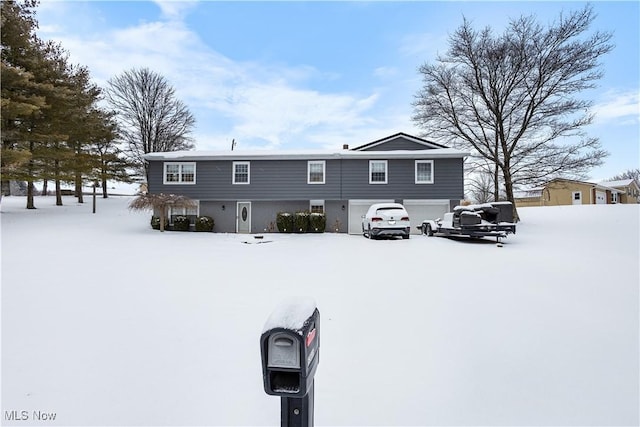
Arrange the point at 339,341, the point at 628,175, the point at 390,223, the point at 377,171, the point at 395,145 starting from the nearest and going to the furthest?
the point at 339,341 < the point at 390,223 < the point at 377,171 < the point at 395,145 < the point at 628,175

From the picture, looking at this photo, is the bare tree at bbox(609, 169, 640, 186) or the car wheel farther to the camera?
the bare tree at bbox(609, 169, 640, 186)

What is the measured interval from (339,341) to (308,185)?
1443 cm

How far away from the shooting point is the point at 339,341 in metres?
4.01

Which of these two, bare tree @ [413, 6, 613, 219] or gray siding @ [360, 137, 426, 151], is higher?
bare tree @ [413, 6, 613, 219]

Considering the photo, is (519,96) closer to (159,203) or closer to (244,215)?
(244,215)

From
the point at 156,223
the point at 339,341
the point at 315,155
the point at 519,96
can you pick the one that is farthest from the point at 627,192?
the point at 339,341

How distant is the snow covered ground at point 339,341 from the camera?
2.87 meters

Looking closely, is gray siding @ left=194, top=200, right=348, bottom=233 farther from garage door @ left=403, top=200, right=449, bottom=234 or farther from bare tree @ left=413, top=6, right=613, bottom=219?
bare tree @ left=413, top=6, right=613, bottom=219

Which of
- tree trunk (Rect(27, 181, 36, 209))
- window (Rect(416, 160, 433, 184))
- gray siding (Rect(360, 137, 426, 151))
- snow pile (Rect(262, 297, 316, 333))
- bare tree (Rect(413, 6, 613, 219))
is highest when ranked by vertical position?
bare tree (Rect(413, 6, 613, 219))

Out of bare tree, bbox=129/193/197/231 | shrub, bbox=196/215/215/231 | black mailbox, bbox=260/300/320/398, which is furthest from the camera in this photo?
shrub, bbox=196/215/215/231

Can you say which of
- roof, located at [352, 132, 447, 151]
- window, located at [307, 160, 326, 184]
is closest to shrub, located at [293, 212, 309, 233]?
window, located at [307, 160, 326, 184]

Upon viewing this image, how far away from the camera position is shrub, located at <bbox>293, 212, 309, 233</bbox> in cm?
1700

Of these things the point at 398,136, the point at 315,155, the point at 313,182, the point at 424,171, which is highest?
the point at 398,136

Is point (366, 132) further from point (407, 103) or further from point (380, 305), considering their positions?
point (380, 305)
